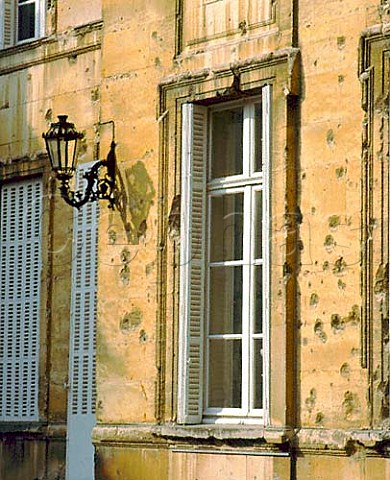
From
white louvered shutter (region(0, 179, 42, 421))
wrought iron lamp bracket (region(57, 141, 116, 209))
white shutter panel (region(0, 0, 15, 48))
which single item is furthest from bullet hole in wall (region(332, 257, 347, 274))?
white shutter panel (region(0, 0, 15, 48))

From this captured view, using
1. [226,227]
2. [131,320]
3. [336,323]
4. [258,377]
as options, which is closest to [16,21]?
[131,320]

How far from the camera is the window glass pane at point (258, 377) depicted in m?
10.8

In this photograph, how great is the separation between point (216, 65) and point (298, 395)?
2.44 meters

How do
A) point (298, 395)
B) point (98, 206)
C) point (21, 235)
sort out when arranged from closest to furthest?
1. point (298, 395)
2. point (98, 206)
3. point (21, 235)

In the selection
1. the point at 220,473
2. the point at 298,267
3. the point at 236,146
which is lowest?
the point at 220,473

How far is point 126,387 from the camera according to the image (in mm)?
11609

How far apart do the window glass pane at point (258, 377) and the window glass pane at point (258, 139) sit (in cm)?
121

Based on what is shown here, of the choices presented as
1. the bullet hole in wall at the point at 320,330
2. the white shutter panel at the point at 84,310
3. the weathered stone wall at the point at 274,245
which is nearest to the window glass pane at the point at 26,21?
the white shutter panel at the point at 84,310

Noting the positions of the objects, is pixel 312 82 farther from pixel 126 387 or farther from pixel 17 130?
pixel 17 130

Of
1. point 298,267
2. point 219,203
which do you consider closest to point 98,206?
point 219,203

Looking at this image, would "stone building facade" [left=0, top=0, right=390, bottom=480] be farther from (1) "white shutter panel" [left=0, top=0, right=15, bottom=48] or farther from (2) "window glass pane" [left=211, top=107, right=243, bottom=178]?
(1) "white shutter panel" [left=0, top=0, right=15, bottom=48]

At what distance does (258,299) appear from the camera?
35.8 ft

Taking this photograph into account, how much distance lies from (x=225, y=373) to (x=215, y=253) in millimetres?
854

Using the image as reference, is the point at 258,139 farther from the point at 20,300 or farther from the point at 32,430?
the point at 32,430
